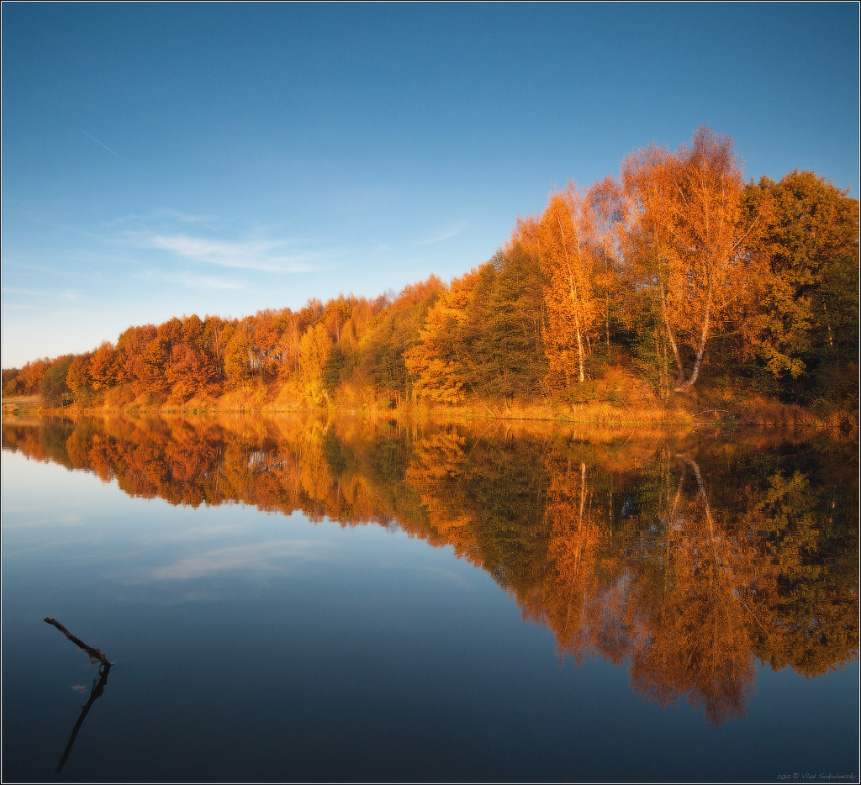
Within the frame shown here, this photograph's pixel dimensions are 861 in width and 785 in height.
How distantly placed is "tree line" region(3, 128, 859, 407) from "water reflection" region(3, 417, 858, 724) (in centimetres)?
844

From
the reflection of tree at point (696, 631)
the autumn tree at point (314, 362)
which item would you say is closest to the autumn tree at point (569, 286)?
the reflection of tree at point (696, 631)

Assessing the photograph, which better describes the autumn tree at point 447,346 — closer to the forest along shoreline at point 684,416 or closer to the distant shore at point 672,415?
the distant shore at point 672,415

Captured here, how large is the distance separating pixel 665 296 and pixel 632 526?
71.0ft

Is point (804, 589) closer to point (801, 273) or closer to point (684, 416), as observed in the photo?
point (684, 416)

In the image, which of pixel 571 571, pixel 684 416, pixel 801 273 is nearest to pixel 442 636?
pixel 571 571

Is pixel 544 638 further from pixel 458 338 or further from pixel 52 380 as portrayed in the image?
pixel 52 380

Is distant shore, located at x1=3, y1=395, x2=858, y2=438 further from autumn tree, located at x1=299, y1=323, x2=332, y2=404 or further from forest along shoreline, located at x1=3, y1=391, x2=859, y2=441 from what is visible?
autumn tree, located at x1=299, y1=323, x2=332, y2=404

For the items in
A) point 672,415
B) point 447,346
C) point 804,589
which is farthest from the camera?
point 447,346

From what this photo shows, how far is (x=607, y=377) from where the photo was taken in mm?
32625

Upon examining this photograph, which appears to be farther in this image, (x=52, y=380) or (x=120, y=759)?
(x=52, y=380)

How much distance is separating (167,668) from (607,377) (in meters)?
30.3

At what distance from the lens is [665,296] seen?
28.5 m

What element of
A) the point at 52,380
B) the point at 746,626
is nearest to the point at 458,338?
the point at 746,626

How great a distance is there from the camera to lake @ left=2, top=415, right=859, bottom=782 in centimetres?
411
